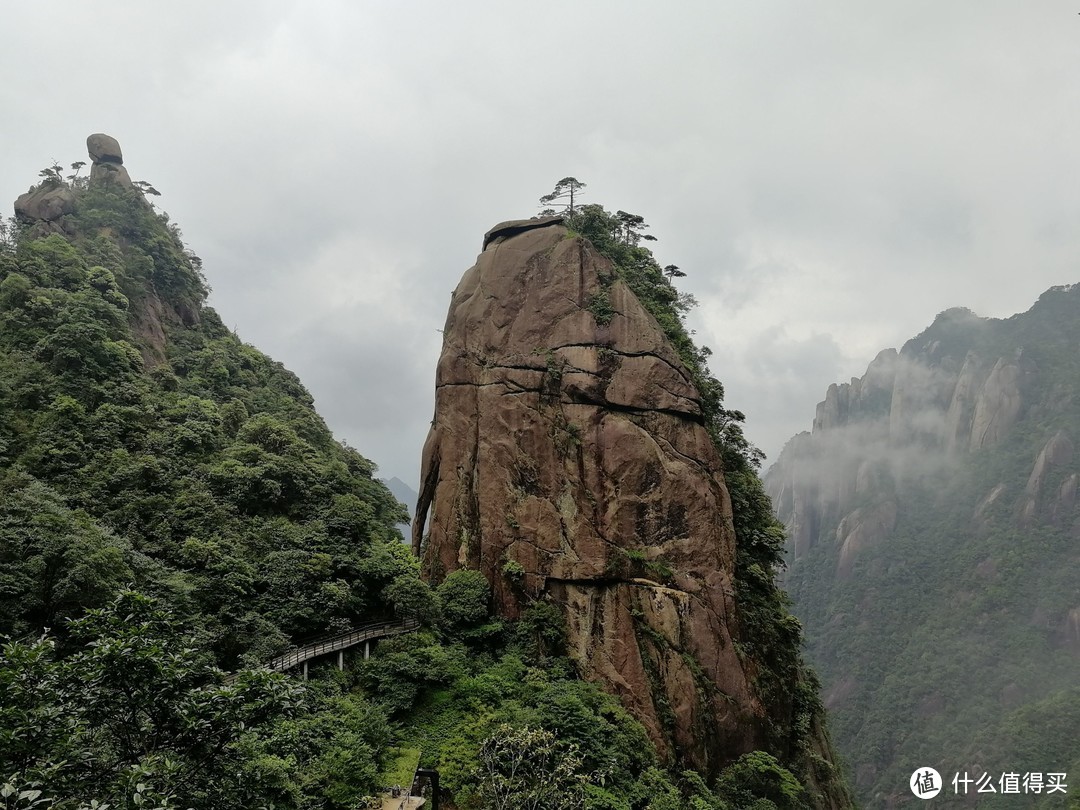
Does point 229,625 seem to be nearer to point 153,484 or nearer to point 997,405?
point 153,484

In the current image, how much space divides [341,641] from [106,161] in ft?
168

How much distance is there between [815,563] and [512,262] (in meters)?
113

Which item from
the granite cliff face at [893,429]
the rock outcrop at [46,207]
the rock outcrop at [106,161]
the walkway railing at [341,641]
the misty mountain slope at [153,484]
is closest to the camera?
the misty mountain slope at [153,484]

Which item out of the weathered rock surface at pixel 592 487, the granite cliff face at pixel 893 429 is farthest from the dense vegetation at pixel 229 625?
the granite cliff face at pixel 893 429

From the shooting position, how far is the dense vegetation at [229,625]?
8.21 metres

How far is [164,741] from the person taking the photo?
28.0ft

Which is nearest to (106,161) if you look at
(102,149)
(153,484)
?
(102,149)

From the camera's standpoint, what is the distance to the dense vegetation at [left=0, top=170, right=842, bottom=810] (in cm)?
821

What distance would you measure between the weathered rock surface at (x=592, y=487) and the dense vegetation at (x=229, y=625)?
1.41 m

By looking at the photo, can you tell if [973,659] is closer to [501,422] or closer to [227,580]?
[501,422]

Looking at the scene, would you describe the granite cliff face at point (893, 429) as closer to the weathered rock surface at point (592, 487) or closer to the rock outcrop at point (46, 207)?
the weathered rock surface at point (592, 487)

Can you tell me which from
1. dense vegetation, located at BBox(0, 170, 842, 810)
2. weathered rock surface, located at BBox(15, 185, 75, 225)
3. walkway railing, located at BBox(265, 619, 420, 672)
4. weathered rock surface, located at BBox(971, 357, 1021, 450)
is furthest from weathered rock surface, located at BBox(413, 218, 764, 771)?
weathered rock surface, located at BBox(971, 357, 1021, 450)

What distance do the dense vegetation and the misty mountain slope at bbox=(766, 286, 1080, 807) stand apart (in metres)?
49.7

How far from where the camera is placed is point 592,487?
24625 millimetres
